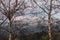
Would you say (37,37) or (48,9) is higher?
(48,9)

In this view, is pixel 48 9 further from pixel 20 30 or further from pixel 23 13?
pixel 20 30

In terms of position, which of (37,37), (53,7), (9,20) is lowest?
(37,37)

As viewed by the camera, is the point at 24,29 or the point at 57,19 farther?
the point at 24,29

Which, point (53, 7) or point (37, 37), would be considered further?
point (37, 37)

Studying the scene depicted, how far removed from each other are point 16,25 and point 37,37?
12.2 m

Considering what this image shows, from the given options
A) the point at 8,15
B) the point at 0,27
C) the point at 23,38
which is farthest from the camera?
the point at 23,38

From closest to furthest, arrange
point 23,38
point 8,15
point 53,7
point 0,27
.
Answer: point 53,7 < point 8,15 < point 0,27 < point 23,38

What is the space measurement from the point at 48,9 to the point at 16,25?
14.5ft

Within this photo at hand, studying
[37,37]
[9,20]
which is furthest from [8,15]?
[37,37]

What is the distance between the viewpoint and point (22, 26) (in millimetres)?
20266

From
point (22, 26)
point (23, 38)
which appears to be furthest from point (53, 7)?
point (23, 38)

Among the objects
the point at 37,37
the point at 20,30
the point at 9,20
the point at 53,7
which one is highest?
the point at 53,7

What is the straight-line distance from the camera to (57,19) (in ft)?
55.9

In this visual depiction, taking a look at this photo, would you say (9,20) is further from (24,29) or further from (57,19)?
(57,19)
